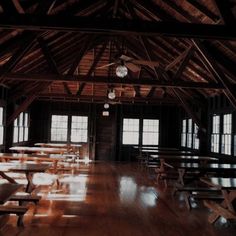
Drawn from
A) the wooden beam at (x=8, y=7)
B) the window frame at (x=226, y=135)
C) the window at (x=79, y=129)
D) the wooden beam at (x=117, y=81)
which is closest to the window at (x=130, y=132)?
the window at (x=79, y=129)

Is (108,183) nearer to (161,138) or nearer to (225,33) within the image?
(225,33)

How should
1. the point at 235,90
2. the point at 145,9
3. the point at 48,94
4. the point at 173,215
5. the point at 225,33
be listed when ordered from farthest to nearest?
the point at 48,94 → the point at 145,9 → the point at 235,90 → the point at 173,215 → the point at 225,33

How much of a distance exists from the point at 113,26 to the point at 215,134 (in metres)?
9.03

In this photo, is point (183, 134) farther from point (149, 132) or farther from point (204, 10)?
point (204, 10)

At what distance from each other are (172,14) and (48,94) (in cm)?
791

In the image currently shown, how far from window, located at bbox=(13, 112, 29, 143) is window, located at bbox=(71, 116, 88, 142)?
221 centimetres

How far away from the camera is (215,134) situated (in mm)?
13398

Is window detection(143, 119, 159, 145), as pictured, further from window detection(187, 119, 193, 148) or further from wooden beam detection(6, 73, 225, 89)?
wooden beam detection(6, 73, 225, 89)

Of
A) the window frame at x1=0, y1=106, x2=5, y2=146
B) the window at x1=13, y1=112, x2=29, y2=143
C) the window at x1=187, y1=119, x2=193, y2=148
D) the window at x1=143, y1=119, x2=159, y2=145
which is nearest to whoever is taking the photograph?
the window frame at x1=0, y1=106, x2=5, y2=146

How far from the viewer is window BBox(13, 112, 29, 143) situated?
14973 mm

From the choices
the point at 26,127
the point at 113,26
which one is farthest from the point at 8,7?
the point at 26,127

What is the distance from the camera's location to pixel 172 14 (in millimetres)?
9078

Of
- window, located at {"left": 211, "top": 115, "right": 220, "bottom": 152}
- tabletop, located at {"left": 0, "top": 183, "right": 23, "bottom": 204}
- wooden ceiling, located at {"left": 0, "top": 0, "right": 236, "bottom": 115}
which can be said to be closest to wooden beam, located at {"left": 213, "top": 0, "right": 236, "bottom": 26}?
wooden ceiling, located at {"left": 0, "top": 0, "right": 236, "bottom": 115}

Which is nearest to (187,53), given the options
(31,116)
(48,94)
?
(48,94)
